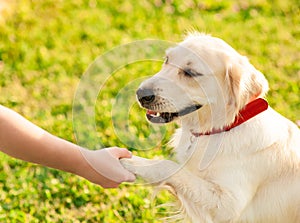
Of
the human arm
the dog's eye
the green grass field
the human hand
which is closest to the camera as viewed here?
the human arm

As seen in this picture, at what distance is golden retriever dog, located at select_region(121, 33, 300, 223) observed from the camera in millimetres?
3424

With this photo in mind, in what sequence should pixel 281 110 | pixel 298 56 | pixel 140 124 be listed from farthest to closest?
pixel 298 56 < pixel 281 110 < pixel 140 124

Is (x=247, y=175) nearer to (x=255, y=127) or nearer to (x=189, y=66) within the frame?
(x=255, y=127)

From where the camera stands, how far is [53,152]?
317 centimetres

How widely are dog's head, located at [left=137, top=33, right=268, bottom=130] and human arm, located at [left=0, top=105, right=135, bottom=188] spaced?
37cm

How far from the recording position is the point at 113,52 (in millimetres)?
6328

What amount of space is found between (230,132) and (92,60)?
289 cm

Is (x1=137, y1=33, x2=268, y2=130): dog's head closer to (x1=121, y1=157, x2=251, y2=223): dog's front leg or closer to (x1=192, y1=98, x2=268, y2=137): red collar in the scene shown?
(x1=192, y1=98, x2=268, y2=137): red collar

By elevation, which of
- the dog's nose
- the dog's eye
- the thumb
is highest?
the dog's eye

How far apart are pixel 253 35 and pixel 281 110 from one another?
176 centimetres

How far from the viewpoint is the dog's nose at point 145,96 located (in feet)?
11.3

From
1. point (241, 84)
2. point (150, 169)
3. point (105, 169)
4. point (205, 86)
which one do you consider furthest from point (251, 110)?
point (105, 169)

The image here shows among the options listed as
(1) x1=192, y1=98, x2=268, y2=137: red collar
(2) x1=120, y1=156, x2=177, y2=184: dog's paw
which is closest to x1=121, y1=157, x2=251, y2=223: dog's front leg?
(2) x1=120, y1=156, x2=177, y2=184: dog's paw

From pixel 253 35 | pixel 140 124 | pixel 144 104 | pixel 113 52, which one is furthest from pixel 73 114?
pixel 253 35
